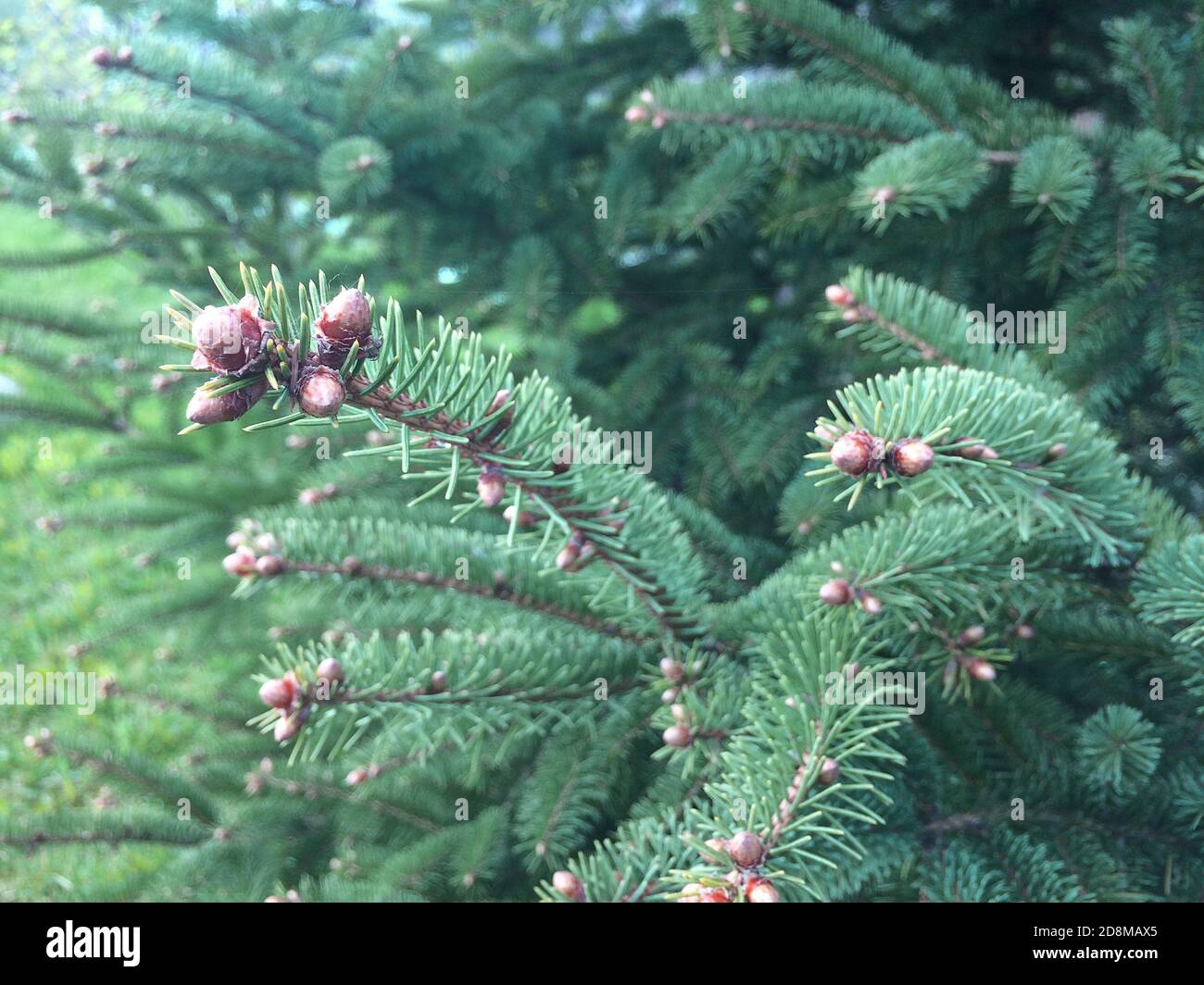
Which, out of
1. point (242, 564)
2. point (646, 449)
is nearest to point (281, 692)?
point (242, 564)

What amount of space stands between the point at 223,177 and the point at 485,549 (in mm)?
978

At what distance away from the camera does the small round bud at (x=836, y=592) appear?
73 centimetres

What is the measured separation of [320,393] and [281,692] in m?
0.31

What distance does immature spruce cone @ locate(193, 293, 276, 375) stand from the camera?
0.47m

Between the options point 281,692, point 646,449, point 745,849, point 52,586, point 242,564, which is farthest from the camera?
point 52,586

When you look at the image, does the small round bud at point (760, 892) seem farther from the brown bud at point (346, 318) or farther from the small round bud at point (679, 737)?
the brown bud at point (346, 318)

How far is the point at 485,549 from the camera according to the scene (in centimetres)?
A: 95

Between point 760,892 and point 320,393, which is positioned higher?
point 320,393

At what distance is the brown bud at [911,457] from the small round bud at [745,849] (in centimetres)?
27

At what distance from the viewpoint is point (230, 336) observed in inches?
18.8

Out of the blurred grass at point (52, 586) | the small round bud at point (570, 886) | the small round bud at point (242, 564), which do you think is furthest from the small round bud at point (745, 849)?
the blurred grass at point (52, 586)

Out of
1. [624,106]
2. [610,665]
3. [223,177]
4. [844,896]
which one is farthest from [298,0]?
[844,896]

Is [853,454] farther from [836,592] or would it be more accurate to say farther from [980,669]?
[980,669]

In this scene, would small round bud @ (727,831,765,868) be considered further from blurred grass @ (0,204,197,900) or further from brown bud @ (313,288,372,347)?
blurred grass @ (0,204,197,900)
